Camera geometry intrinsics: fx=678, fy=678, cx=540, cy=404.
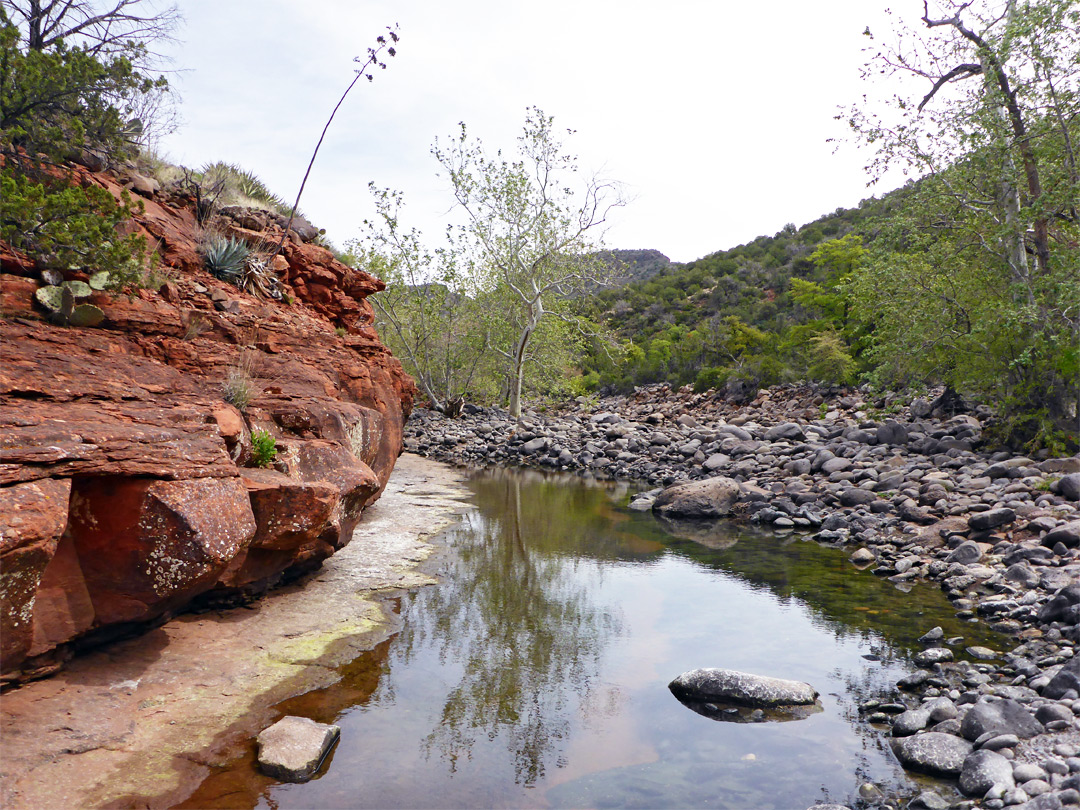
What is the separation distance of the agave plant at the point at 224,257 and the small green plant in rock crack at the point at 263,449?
3.71 metres

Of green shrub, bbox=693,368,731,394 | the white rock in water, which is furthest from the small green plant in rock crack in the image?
green shrub, bbox=693,368,731,394

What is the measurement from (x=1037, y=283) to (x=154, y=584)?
45.0 ft

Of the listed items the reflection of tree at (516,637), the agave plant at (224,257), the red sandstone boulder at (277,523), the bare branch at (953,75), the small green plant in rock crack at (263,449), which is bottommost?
the reflection of tree at (516,637)

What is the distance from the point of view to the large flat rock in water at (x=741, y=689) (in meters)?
5.69

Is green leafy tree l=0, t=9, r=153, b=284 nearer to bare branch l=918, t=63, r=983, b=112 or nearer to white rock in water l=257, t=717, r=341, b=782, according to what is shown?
white rock in water l=257, t=717, r=341, b=782

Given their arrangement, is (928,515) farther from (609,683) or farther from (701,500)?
(609,683)

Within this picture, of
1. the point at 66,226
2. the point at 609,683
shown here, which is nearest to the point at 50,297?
the point at 66,226

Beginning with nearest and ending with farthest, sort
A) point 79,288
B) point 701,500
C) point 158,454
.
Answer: point 158,454 < point 79,288 < point 701,500

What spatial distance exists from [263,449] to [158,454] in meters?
1.72

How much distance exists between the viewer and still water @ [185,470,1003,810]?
4.46 m

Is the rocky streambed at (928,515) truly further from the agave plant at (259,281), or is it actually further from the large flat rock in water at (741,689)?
the agave plant at (259,281)

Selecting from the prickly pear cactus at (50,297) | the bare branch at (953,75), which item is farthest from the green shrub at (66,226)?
the bare branch at (953,75)

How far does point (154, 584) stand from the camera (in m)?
5.06

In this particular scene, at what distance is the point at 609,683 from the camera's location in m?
6.12
